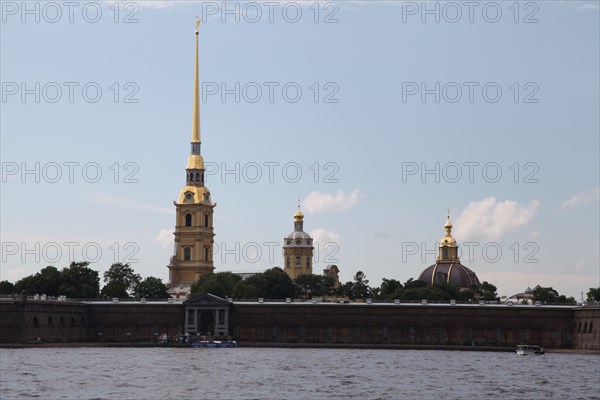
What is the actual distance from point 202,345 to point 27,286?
42.7 m

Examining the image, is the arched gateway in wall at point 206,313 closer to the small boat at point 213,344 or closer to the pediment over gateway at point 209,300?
the pediment over gateway at point 209,300

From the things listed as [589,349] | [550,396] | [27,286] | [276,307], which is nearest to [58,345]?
[276,307]

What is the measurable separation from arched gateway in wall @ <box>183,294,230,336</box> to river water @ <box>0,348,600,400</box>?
27.8m

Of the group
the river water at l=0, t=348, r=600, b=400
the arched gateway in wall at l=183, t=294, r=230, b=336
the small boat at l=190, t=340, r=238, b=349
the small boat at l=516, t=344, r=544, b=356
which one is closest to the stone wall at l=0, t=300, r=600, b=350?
the arched gateway in wall at l=183, t=294, r=230, b=336

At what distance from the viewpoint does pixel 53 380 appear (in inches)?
4001

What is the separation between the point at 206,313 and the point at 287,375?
235 feet

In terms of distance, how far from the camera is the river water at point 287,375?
94.6 meters

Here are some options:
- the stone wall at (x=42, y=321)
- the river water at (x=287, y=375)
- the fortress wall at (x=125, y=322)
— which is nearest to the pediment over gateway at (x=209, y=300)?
the fortress wall at (x=125, y=322)

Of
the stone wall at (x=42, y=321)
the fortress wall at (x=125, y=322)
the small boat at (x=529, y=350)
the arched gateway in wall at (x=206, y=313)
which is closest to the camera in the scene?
the small boat at (x=529, y=350)

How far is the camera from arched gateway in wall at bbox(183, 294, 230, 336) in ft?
587

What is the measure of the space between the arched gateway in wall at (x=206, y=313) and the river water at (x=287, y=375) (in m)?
27.8

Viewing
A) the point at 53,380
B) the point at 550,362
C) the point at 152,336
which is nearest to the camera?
the point at 53,380

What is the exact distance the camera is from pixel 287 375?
362 feet

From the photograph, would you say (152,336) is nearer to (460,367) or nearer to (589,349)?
(589,349)
